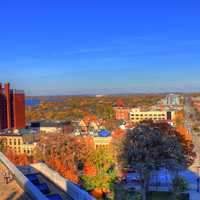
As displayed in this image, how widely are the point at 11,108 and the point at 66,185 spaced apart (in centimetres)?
6003

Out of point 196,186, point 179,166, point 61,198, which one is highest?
point 61,198

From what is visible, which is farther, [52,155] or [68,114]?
[68,114]

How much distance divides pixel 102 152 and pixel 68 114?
81260mm

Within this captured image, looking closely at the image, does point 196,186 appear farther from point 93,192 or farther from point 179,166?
point 93,192

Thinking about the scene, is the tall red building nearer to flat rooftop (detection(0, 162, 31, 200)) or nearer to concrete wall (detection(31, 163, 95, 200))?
concrete wall (detection(31, 163, 95, 200))

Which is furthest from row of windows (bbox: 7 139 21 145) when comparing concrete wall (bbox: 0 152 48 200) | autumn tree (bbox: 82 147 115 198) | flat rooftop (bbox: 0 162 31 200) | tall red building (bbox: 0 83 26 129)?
flat rooftop (bbox: 0 162 31 200)

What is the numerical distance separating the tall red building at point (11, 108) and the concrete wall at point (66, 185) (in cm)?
5345

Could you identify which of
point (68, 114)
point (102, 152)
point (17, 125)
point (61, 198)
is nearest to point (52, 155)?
point (102, 152)

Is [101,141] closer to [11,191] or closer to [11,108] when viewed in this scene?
[11,108]

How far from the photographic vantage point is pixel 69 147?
43875 mm

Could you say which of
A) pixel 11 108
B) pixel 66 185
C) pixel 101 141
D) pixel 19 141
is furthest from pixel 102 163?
pixel 11 108

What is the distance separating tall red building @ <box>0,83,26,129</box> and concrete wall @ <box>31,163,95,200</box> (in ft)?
175

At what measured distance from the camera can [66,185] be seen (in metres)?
16.0

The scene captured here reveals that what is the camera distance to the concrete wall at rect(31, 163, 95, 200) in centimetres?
1378
